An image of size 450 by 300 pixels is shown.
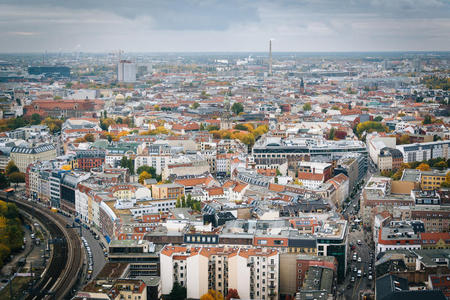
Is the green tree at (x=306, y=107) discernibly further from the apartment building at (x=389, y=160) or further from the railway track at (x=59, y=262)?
the railway track at (x=59, y=262)

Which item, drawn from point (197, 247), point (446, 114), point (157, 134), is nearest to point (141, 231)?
point (197, 247)

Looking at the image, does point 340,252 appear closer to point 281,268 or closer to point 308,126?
point 281,268

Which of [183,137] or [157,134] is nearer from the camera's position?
[183,137]

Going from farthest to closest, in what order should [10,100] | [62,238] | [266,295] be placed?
1. [10,100]
2. [62,238]
3. [266,295]

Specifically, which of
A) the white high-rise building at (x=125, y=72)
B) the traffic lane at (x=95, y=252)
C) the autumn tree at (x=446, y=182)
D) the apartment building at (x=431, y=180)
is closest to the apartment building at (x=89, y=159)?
the traffic lane at (x=95, y=252)

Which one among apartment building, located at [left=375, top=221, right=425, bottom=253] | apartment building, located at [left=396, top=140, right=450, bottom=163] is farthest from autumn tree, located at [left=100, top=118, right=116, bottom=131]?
apartment building, located at [left=375, top=221, right=425, bottom=253]

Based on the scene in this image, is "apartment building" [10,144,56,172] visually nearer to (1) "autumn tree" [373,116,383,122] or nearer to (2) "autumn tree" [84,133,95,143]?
(2) "autumn tree" [84,133,95,143]

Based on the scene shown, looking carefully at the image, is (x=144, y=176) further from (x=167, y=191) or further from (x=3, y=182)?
(x=3, y=182)

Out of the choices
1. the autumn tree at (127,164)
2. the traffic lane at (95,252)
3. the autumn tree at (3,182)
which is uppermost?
the autumn tree at (127,164)

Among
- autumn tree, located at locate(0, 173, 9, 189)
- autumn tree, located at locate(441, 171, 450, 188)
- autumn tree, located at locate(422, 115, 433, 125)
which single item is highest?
autumn tree, located at locate(422, 115, 433, 125)
